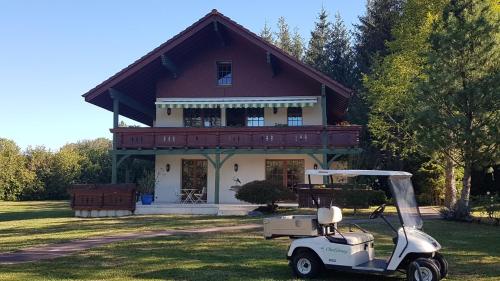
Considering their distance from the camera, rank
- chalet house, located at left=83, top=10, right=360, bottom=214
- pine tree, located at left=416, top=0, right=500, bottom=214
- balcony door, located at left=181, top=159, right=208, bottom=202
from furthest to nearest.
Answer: balcony door, located at left=181, top=159, right=208, bottom=202
chalet house, located at left=83, top=10, right=360, bottom=214
pine tree, located at left=416, top=0, right=500, bottom=214

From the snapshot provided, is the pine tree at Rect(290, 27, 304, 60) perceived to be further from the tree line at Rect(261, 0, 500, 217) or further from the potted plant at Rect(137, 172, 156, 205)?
the potted plant at Rect(137, 172, 156, 205)

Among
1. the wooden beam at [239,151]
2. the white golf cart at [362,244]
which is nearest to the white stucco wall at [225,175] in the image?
the wooden beam at [239,151]

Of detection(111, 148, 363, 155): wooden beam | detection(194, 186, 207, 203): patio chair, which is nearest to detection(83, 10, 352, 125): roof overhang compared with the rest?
detection(111, 148, 363, 155): wooden beam

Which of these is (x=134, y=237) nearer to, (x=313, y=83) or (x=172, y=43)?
(x=172, y=43)

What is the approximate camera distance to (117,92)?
23.5 m

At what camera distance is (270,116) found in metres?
25.1

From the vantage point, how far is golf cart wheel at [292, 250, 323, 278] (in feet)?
25.4

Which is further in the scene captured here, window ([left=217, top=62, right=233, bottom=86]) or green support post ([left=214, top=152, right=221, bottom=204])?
window ([left=217, top=62, right=233, bottom=86])

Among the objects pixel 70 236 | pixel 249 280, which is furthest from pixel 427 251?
pixel 70 236

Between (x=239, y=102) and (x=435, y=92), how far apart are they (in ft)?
31.7

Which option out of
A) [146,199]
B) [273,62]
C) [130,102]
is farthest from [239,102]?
[146,199]

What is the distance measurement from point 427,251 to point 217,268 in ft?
11.4

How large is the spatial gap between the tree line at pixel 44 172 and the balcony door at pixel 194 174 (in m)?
12.5

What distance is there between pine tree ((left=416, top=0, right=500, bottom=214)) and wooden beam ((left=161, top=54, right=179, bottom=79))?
11.4 meters
